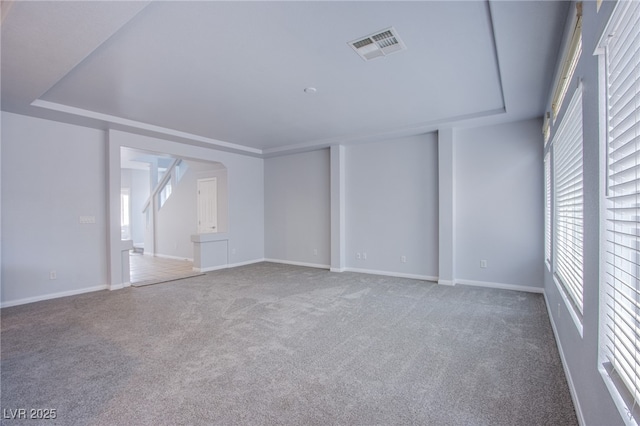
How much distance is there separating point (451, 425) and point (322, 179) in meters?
5.62

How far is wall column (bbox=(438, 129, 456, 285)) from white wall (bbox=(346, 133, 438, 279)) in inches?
8.3

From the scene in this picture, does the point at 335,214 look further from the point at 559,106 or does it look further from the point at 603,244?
the point at 603,244

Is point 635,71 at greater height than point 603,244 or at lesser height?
greater

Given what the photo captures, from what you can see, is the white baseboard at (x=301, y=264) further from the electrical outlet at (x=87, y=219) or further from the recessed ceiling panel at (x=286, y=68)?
the electrical outlet at (x=87, y=219)

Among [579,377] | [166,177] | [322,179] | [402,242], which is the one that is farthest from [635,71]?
[166,177]

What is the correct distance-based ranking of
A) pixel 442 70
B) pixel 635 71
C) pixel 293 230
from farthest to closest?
pixel 293 230, pixel 442 70, pixel 635 71

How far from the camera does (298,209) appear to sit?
24.4 ft

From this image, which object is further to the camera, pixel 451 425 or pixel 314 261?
pixel 314 261

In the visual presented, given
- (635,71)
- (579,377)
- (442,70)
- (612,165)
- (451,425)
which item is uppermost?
(442,70)

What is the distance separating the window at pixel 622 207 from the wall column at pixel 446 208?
4010 mm

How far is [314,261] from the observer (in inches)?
282

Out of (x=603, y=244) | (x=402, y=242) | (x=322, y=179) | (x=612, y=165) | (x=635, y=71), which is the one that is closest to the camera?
(x=635, y=71)

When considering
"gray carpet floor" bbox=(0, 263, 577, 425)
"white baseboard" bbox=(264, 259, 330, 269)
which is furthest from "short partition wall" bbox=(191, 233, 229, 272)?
"gray carpet floor" bbox=(0, 263, 577, 425)

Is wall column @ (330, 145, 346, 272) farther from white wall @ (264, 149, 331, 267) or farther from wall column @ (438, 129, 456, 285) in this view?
wall column @ (438, 129, 456, 285)
